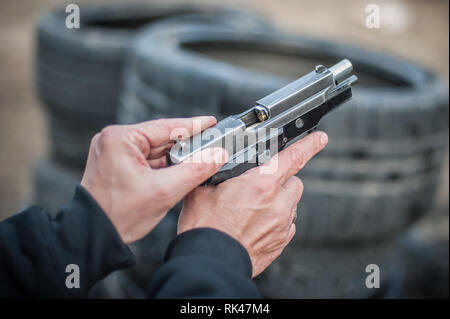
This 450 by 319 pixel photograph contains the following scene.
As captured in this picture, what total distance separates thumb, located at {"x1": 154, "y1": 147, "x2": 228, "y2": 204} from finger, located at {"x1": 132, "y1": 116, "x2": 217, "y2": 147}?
0.05 meters

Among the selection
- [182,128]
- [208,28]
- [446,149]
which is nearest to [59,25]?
[208,28]

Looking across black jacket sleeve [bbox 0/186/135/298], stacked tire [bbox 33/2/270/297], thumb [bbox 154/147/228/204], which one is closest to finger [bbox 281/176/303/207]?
thumb [bbox 154/147/228/204]

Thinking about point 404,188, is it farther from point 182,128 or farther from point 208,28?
point 208,28

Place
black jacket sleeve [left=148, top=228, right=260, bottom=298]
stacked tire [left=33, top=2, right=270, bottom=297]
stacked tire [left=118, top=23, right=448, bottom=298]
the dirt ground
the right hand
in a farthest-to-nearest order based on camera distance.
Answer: the dirt ground → stacked tire [left=33, top=2, right=270, bottom=297] → stacked tire [left=118, top=23, right=448, bottom=298] → the right hand → black jacket sleeve [left=148, top=228, right=260, bottom=298]

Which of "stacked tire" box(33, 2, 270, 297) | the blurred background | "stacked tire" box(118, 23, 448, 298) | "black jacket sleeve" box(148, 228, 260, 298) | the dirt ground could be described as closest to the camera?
"black jacket sleeve" box(148, 228, 260, 298)

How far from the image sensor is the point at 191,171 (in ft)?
1.89

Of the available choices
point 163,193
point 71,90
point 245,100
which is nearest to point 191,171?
point 163,193

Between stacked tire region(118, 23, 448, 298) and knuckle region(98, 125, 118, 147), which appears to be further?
stacked tire region(118, 23, 448, 298)

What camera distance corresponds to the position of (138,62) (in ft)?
3.74

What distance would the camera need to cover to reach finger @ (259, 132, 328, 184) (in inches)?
25.7

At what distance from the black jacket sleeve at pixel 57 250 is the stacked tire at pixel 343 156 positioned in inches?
19.9

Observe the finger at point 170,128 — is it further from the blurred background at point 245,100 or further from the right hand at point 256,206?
the blurred background at point 245,100

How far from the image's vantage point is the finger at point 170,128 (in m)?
0.62

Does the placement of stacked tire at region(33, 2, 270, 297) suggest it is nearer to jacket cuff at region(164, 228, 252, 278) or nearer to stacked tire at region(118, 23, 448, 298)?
stacked tire at region(118, 23, 448, 298)
